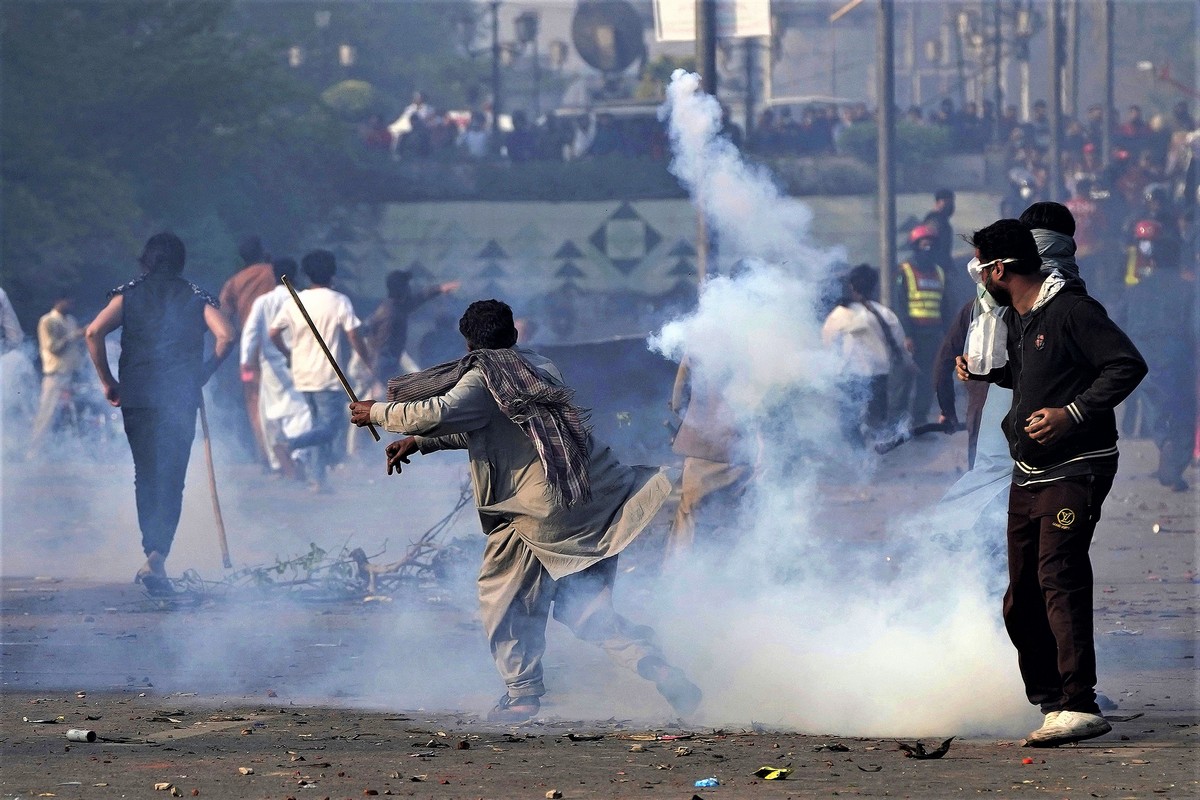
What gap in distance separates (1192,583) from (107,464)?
9.22 metres

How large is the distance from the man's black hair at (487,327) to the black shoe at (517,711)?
3.99ft

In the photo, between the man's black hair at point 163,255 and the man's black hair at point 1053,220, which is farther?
the man's black hair at point 163,255

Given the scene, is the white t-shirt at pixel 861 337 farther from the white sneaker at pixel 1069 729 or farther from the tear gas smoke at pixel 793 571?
the white sneaker at pixel 1069 729

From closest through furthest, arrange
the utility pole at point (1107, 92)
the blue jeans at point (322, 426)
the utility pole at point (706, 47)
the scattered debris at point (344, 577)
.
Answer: the scattered debris at point (344, 577)
the utility pole at point (706, 47)
the blue jeans at point (322, 426)
the utility pole at point (1107, 92)

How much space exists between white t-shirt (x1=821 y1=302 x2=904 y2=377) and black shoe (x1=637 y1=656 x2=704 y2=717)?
4.30m

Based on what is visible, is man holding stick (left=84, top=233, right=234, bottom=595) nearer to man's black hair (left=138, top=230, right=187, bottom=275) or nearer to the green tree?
man's black hair (left=138, top=230, right=187, bottom=275)

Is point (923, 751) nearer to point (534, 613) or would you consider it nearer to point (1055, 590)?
point (1055, 590)

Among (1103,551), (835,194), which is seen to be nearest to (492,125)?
(835,194)

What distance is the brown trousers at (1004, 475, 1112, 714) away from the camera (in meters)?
5.44

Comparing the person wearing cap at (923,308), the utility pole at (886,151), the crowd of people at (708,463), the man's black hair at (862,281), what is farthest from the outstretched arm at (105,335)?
the utility pole at (886,151)

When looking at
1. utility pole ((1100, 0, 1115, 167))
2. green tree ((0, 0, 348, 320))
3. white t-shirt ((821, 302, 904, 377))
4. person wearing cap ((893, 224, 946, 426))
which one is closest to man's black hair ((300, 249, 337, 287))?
white t-shirt ((821, 302, 904, 377))

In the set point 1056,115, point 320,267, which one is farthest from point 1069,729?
point 1056,115

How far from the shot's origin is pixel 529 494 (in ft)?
20.3

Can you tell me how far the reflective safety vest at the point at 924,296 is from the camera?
1565 centimetres
